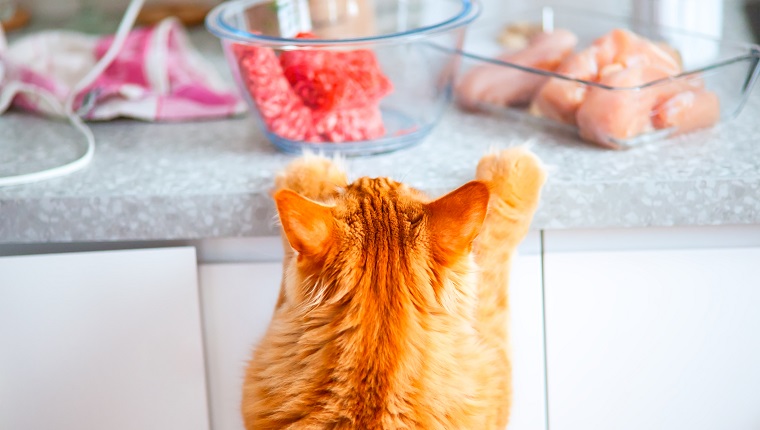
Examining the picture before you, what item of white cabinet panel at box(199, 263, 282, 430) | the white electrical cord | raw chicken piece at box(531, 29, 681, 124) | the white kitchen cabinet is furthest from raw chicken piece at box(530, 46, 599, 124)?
the white electrical cord

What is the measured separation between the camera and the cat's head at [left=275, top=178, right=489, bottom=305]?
740mm

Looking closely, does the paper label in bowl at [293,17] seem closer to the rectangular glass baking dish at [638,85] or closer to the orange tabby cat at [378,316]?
the rectangular glass baking dish at [638,85]

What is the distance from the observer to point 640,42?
1083 mm

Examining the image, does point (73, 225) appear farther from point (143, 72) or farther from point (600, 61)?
point (600, 61)

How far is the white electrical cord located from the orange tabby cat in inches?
15.1

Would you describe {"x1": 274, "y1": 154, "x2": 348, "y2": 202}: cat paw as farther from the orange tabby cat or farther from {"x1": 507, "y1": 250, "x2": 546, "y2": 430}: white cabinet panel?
{"x1": 507, "y1": 250, "x2": 546, "y2": 430}: white cabinet panel

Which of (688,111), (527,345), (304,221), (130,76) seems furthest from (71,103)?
(688,111)

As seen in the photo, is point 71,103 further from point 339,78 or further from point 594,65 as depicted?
point 594,65

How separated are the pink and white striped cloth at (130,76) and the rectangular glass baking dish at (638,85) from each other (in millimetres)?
417

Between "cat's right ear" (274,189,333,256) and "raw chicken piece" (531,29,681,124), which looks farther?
"raw chicken piece" (531,29,681,124)

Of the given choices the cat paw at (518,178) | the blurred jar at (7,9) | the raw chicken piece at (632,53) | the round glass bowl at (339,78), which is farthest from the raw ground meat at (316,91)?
the blurred jar at (7,9)

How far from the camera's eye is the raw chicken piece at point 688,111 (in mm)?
1016

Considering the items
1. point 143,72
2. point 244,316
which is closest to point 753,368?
point 244,316

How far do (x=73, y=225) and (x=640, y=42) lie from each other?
31.8 inches
